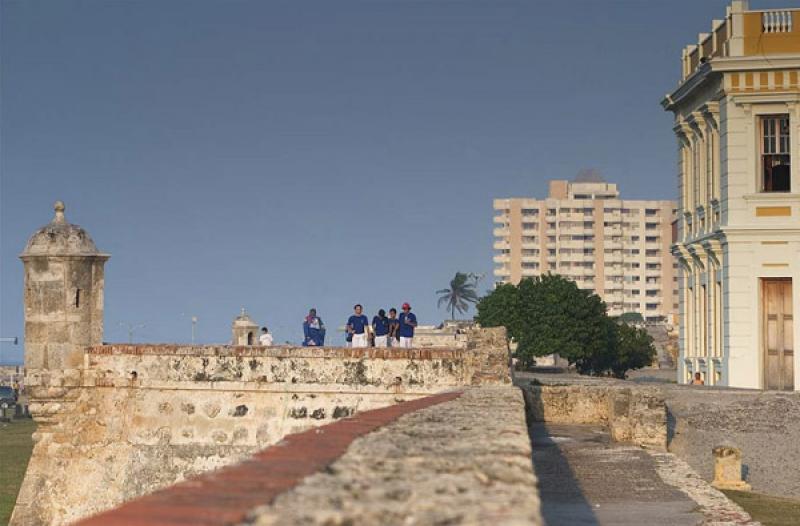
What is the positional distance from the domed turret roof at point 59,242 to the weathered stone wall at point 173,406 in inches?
65.4

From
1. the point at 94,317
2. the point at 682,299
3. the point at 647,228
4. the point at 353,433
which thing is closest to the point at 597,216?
the point at 647,228

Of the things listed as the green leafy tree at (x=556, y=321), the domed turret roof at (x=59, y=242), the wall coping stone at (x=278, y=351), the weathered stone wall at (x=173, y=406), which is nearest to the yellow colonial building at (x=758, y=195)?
the weathered stone wall at (x=173, y=406)

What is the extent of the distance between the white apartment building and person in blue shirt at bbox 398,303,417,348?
154 m

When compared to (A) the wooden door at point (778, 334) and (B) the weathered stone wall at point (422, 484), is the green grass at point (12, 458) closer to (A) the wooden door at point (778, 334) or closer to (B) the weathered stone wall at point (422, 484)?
(A) the wooden door at point (778, 334)

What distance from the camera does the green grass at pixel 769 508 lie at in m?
16.4

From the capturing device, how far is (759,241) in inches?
1244

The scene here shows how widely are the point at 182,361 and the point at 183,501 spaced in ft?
49.0

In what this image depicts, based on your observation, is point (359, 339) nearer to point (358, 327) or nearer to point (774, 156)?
point (358, 327)

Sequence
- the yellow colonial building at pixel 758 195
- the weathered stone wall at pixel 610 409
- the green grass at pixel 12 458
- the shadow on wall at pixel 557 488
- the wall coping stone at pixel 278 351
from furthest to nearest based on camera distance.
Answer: the green grass at pixel 12 458
the yellow colonial building at pixel 758 195
the wall coping stone at pixel 278 351
the weathered stone wall at pixel 610 409
the shadow on wall at pixel 557 488

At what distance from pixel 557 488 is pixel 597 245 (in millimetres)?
171373

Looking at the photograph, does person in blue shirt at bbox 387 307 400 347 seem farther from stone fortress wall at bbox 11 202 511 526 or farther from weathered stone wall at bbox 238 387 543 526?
weathered stone wall at bbox 238 387 543 526

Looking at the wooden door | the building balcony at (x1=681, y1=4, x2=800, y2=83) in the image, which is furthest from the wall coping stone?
the building balcony at (x1=681, y1=4, x2=800, y2=83)

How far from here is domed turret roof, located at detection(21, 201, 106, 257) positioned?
786 inches

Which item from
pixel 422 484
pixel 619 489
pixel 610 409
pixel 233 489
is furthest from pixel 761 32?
pixel 233 489
